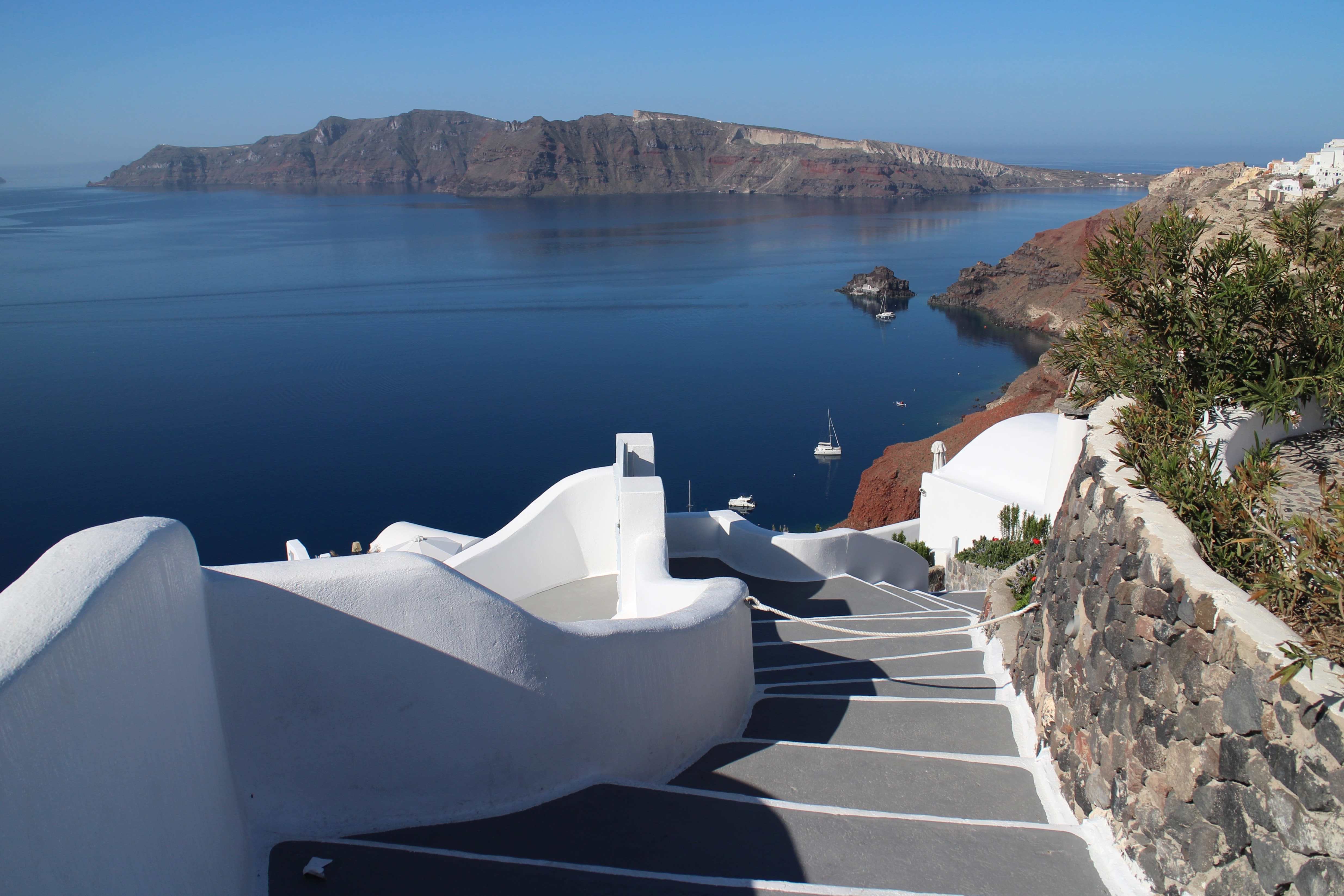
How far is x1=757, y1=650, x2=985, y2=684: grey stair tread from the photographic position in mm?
6234

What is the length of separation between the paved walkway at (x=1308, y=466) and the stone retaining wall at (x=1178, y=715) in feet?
2.49

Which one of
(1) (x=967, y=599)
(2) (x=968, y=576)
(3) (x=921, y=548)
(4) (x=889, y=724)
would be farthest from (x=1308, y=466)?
(3) (x=921, y=548)

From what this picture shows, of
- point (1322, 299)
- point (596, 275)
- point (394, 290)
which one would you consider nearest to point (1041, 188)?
point (596, 275)

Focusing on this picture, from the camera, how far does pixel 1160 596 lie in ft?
11.0

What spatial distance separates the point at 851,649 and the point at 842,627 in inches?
17.2

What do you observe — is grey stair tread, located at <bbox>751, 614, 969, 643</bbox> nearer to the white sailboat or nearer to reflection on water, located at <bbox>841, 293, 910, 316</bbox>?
the white sailboat

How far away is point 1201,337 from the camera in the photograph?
4.58 metres

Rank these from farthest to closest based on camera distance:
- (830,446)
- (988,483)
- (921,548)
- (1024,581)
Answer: (830,446)
(921,548)
(988,483)
(1024,581)

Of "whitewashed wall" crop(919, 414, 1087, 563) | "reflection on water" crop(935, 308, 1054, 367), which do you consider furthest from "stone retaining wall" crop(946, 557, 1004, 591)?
"reflection on water" crop(935, 308, 1054, 367)

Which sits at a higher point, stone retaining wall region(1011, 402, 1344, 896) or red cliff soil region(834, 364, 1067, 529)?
stone retaining wall region(1011, 402, 1344, 896)

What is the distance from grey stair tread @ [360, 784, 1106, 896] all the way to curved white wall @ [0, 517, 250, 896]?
96 centimetres

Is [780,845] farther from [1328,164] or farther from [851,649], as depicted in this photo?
[1328,164]

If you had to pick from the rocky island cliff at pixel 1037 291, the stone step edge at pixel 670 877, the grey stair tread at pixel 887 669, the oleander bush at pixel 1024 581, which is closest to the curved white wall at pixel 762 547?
the oleander bush at pixel 1024 581

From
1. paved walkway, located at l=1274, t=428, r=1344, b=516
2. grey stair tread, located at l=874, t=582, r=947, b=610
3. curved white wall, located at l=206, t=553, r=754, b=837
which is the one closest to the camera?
curved white wall, located at l=206, t=553, r=754, b=837
